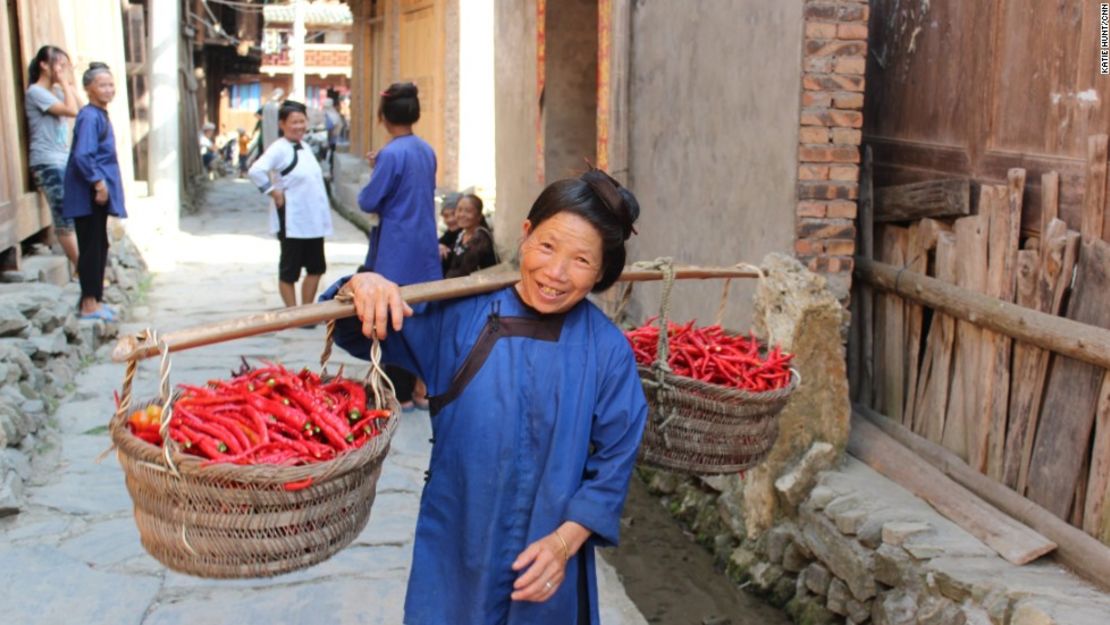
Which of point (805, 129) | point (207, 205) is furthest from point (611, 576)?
point (207, 205)

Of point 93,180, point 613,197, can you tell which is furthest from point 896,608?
point 93,180

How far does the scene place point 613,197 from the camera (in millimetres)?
2703

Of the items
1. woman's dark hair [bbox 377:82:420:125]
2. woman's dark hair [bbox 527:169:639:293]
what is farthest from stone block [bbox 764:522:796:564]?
woman's dark hair [bbox 527:169:639:293]

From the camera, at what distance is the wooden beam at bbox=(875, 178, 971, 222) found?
512cm

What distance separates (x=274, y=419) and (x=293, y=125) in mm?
6088

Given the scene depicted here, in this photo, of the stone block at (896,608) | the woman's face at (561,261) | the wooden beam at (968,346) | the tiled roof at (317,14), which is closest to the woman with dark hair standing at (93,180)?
the wooden beam at (968,346)

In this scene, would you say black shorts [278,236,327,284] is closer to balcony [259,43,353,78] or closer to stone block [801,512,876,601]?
stone block [801,512,876,601]

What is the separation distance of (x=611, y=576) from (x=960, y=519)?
140cm

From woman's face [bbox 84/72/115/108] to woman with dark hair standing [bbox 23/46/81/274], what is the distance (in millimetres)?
846

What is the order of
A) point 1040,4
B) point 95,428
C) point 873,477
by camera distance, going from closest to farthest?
point 1040,4 → point 873,477 → point 95,428

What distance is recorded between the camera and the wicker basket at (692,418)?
3447 millimetres

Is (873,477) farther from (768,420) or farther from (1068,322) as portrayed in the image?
(768,420)

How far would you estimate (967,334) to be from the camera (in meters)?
5.05

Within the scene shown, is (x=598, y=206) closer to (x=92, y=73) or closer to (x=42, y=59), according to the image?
(x=92, y=73)
